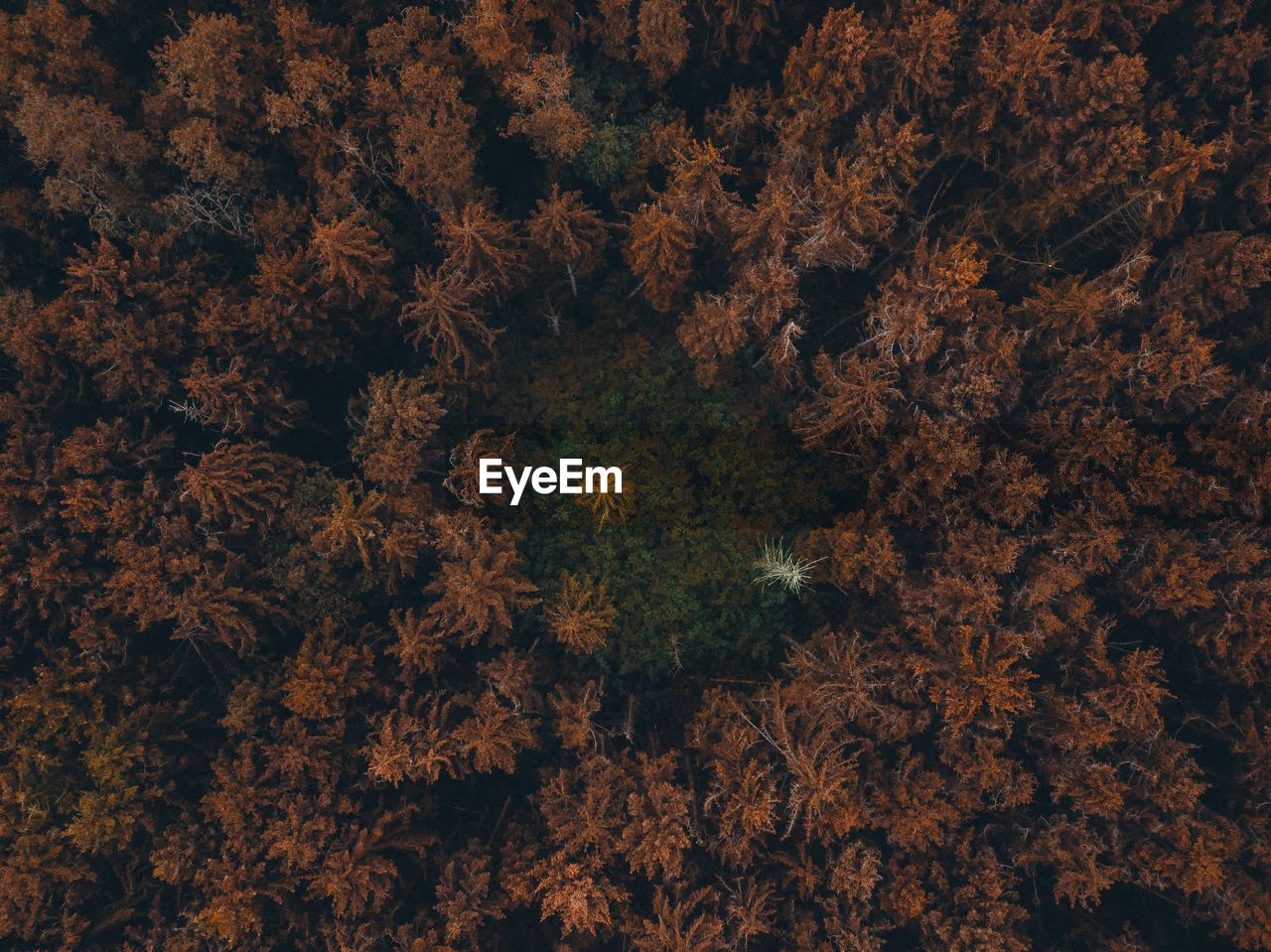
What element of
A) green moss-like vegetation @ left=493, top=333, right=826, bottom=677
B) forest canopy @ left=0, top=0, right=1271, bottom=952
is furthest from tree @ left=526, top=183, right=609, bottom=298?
green moss-like vegetation @ left=493, top=333, right=826, bottom=677

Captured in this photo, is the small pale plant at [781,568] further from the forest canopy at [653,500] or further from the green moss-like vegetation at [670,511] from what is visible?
the green moss-like vegetation at [670,511]

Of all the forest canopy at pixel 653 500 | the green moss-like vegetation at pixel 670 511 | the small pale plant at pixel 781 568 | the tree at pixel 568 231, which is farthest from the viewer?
the green moss-like vegetation at pixel 670 511

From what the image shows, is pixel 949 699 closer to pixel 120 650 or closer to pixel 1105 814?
pixel 1105 814

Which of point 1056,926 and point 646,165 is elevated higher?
point 646,165

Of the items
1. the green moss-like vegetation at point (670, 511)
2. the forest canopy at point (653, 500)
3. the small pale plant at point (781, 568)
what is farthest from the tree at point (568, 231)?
the small pale plant at point (781, 568)

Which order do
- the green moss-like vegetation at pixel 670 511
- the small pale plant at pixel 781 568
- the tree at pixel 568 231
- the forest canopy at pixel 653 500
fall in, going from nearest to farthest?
the forest canopy at pixel 653 500 < the tree at pixel 568 231 < the small pale plant at pixel 781 568 < the green moss-like vegetation at pixel 670 511

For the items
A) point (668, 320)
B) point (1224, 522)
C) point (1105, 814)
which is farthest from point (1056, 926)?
point (668, 320)

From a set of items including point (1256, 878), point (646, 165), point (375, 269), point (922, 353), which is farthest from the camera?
point (646, 165)
